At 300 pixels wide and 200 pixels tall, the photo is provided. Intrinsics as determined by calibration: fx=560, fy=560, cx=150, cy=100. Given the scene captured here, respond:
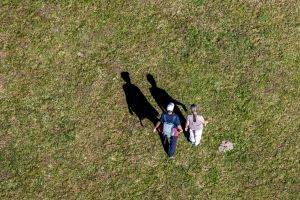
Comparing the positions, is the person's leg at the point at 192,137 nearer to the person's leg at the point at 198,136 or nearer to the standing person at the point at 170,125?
the person's leg at the point at 198,136

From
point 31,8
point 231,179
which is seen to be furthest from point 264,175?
point 31,8

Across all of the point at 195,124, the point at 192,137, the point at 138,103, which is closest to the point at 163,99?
the point at 138,103

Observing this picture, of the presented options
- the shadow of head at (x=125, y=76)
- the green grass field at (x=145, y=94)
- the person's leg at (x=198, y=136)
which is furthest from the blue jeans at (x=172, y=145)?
the shadow of head at (x=125, y=76)

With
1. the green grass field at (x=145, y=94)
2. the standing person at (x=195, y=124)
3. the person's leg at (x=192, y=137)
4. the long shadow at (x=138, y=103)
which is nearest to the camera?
the standing person at (x=195, y=124)

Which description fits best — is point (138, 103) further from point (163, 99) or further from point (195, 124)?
point (195, 124)

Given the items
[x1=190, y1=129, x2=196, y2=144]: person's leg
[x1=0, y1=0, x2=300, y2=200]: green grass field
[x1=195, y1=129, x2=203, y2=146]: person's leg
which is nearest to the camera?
[x1=195, y1=129, x2=203, y2=146]: person's leg

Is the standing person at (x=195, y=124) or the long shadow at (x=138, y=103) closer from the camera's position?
the standing person at (x=195, y=124)

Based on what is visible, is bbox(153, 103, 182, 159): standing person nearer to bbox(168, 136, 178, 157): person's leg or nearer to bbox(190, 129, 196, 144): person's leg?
bbox(168, 136, 178, 157): person's leg

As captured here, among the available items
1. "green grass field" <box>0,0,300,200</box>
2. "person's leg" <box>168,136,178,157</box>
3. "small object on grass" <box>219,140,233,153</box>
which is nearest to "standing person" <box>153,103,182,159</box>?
"person's leg" <box>168,136,178,157</box>
